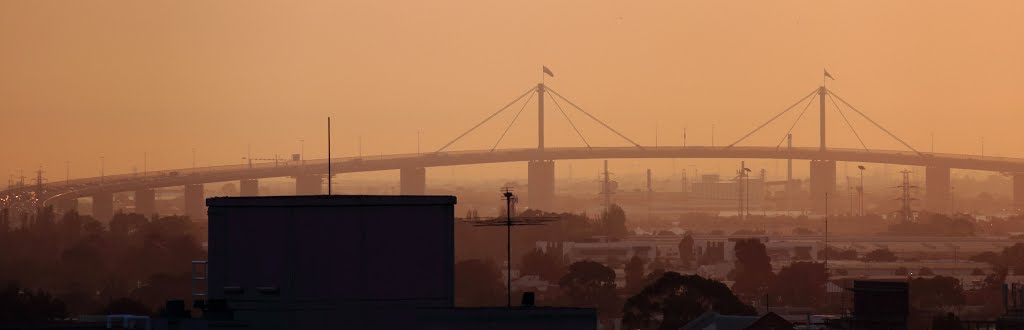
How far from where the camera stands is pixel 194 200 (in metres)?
133

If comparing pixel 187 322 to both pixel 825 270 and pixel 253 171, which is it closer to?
pixel 825 270

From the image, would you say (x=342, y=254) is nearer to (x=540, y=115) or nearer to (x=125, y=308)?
(x=125, y=308)

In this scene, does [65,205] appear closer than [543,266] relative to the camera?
No

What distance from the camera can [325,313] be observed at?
14.6m

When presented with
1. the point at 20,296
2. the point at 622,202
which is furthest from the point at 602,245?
the point at 622,202

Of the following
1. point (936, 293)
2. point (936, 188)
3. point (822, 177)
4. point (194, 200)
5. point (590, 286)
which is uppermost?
point (822, 177)

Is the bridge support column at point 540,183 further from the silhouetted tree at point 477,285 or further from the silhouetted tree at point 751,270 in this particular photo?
the silhouetted tree at point 477,285

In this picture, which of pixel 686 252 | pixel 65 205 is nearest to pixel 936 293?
pixel 686 252

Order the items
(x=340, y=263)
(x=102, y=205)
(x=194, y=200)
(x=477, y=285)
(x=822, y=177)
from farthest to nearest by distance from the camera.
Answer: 1. (x=822, y=177)
2. (x=194, y=200)
3. (x=102, y=205)
4. (x=477, y=285)
5. (x=340, y=263)

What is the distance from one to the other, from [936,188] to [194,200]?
160 ft

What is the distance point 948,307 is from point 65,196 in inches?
2433

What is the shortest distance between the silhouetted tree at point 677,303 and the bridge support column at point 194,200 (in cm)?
7837

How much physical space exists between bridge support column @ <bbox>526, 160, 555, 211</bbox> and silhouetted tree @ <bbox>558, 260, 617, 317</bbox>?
89.7 m

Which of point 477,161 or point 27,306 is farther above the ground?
point 477,161
